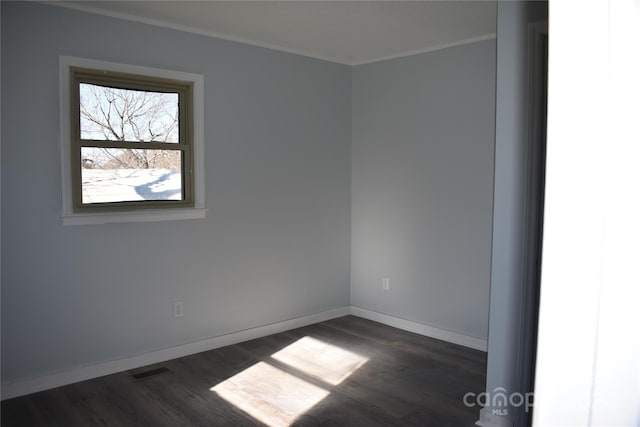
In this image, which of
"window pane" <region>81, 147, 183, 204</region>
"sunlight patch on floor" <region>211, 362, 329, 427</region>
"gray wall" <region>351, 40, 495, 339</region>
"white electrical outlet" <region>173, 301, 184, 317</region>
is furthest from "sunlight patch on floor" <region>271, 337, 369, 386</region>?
"window pane" <region>81, 147, 183, 204</region>

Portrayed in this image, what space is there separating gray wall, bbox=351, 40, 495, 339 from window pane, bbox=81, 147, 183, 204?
1.88m

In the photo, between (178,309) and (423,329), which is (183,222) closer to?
(178,309)

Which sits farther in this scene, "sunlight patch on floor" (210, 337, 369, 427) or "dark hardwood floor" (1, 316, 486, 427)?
"sunlight patch on floor" (210, 337, 369, 427)

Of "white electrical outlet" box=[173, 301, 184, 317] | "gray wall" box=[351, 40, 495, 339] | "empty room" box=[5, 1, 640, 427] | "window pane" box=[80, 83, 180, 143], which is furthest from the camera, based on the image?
"gray wall" box=[351, 40, 495, 339]

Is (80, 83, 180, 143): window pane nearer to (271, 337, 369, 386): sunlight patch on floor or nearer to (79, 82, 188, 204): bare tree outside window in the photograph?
(79, 82, 188, 204): bare tree outside window

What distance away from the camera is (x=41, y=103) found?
311cm

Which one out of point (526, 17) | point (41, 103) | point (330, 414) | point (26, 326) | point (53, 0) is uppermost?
A: point (53, 0)

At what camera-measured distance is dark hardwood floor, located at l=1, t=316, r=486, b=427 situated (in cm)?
285

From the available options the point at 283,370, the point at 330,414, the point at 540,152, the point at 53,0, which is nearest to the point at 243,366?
the point at 283,370

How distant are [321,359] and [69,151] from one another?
90.7 inches

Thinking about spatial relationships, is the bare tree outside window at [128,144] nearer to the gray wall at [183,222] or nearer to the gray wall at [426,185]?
the gray wall at [183,222]

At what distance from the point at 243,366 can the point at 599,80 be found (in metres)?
3.24

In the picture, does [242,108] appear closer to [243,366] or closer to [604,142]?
[243,366]

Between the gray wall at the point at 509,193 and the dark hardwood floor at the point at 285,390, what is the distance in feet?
1.86
